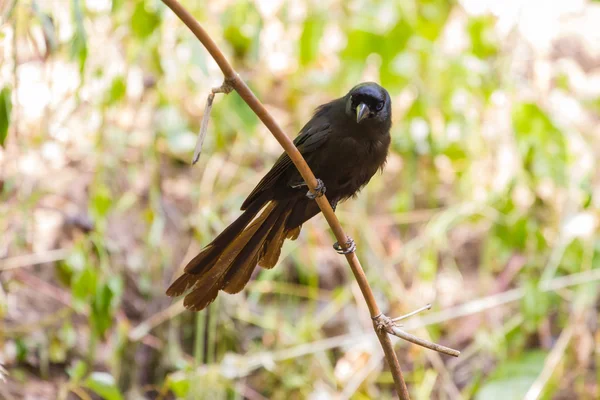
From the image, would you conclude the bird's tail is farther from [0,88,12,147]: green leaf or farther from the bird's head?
[0,88,12,147]: green leaf

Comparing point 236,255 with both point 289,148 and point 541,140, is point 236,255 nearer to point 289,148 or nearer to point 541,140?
point 289,148

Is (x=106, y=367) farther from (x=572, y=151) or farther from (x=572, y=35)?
(x=572, y=35)

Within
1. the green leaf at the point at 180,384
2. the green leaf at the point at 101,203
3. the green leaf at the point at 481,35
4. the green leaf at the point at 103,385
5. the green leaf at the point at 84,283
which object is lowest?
the green leaf at the point at 103,385

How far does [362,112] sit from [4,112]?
1150 mm

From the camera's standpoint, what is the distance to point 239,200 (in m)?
4.09

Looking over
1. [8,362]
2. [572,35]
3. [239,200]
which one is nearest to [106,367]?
[8,362]

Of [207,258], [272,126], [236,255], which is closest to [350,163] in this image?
[236,255]

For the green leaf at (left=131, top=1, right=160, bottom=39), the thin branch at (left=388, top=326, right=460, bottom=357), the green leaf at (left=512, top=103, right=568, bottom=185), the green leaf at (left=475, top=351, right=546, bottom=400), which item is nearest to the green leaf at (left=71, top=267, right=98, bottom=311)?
the green leaf at (left=131, top=1, right=160, bottom=39)

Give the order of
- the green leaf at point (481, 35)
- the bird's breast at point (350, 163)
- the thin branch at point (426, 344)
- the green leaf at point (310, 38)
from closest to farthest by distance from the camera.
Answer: the thin branch at point (426, 344)
the bird's breast at point (350, 163)
the green leaf at point (310, 38)
the green leaf at point (481, 35)

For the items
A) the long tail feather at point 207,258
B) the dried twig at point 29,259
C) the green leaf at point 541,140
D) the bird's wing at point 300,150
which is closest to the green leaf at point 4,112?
the long tail feather at point 207,258

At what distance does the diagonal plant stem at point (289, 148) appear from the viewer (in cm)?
162

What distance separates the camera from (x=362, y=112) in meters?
2.50

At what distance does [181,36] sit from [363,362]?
200 cm

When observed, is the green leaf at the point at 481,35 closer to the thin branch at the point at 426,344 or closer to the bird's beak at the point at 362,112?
the bird's beak at the point at 362,112
